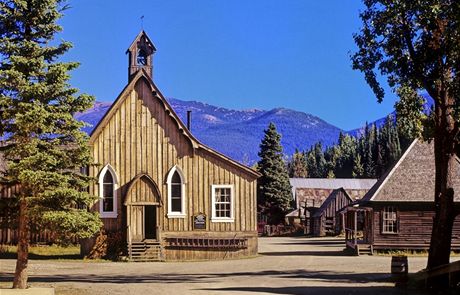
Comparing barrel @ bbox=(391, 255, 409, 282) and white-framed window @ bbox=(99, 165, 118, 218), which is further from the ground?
white-framed window @ bbox=(99, 165, 118, 218)

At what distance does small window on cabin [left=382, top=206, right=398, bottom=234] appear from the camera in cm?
3978

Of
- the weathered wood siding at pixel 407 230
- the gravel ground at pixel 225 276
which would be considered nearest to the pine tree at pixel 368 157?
the weathered wood siding at pixel 407 230

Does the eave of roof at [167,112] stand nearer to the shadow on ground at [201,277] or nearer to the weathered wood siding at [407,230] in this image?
the weathered wood siding at [407,230]

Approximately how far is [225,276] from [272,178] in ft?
181

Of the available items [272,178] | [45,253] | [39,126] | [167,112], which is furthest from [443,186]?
[272,178]

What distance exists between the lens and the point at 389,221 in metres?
39.8

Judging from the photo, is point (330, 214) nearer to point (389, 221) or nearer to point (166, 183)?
point (389, 221)

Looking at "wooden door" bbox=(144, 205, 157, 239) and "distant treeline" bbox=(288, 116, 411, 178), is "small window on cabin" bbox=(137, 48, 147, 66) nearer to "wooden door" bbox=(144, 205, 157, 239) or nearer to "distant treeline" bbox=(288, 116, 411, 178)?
"wooden door" bbox=(144, 205, 157, 239)

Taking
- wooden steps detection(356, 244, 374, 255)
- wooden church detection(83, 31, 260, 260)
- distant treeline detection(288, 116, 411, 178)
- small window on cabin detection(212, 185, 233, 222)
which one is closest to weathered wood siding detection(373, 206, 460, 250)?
wooden steps detection(356, 244, 374, 255)

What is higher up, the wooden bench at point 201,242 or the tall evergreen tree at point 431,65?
the tall evergreen tree at point 431,65

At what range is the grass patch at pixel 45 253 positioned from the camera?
1427 inches

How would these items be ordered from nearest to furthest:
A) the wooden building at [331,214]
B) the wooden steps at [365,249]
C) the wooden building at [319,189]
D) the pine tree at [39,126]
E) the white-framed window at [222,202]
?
the pine tree at [39,126]
the white-framed window at [222,202]
the wooden steps at [365,249]
the wooden building at [331,214]
the wooden building at [319,189]

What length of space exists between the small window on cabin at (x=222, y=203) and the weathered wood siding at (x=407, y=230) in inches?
334

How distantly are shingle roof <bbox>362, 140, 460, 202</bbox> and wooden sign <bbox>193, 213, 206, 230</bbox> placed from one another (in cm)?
939
